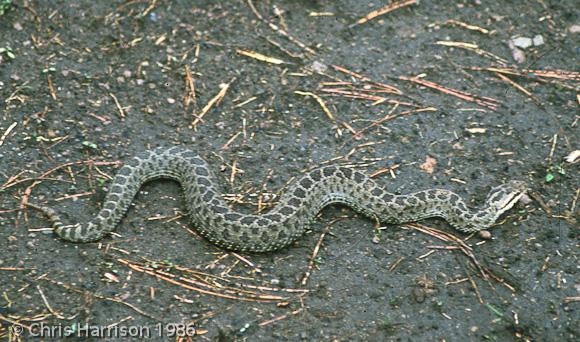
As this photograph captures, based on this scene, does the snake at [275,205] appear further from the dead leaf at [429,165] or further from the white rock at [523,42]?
the white rock at [523,42]

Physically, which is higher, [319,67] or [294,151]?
[319,67]

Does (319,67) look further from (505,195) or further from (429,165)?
(505,195)

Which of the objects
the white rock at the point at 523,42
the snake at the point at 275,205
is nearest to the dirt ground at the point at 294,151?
the white rock at the point at 523,42

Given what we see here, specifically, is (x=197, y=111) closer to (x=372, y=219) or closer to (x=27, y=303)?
(x=372, y=219)

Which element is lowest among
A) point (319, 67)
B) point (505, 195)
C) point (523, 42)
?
point (505, 195)

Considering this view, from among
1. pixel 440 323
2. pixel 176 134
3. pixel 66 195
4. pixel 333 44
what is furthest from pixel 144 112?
pixel 440 323

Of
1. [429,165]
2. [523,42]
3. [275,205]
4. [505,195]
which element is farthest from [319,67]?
[505,195]
